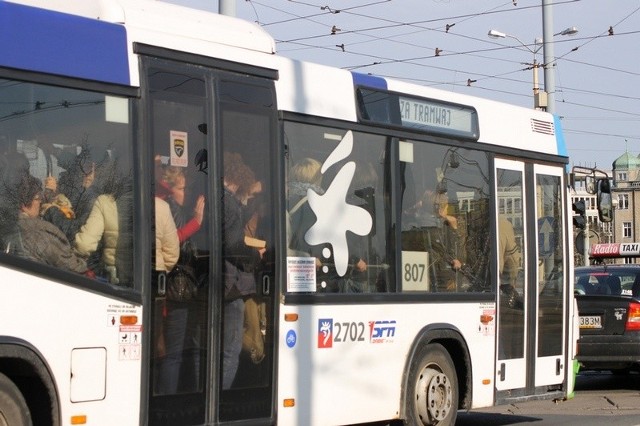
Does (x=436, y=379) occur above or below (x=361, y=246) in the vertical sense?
below

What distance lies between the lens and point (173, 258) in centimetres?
843

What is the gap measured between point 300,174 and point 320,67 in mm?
963

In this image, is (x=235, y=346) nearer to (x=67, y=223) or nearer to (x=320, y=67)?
(x=67, y=223)

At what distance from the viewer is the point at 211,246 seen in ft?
28.7

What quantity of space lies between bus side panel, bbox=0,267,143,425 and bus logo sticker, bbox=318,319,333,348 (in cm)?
201

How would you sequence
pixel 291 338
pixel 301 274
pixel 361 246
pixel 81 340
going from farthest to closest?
1. pixel 361 246
2. pixel 301 274
3. pixel 291 338
4. pixel 81 340

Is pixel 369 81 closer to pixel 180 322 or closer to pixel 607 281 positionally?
pixel 180 322

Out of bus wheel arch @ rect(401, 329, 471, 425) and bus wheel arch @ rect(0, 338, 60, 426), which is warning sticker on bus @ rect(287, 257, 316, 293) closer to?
bus wheel arch @ rect(401, 329, 471, 425)

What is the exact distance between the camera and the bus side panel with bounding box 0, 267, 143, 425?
7301 mm

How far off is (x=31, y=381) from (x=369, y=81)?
14.3ft

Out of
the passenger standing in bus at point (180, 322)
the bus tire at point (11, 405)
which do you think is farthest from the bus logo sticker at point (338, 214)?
the bus tire at point (11, 405)

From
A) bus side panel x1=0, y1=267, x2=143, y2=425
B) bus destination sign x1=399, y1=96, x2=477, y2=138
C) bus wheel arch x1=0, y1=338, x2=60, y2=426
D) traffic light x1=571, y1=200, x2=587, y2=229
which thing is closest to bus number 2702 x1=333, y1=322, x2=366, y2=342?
bus destination sign x1=399, y1=96, x2=477, y2=138

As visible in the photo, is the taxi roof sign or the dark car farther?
the taxi roof sign

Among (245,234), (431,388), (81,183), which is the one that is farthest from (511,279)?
(81,183)
